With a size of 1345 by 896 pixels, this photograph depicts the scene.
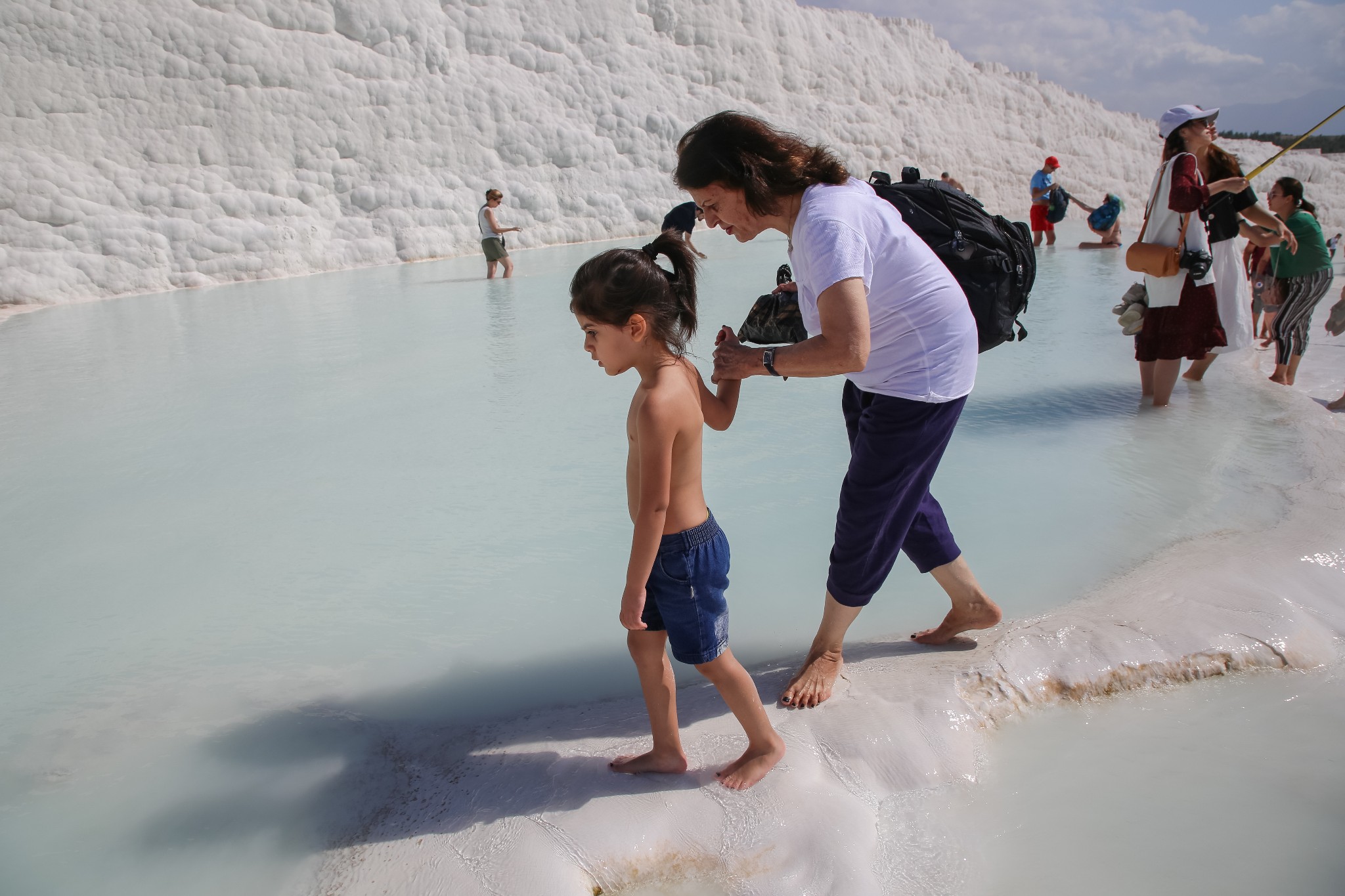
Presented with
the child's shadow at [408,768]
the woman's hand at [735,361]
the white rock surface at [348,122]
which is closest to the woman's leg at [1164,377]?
the child's shadow at [408,768]

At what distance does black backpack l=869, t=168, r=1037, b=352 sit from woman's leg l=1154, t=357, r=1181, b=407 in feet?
8.62

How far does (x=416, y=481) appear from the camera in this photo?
3.64m

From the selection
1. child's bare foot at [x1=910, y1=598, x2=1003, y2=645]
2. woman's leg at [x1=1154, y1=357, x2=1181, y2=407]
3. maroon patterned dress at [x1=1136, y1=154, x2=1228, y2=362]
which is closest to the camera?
child's bare foot at [x1=910, y1=598, x2=1003, y2=645]

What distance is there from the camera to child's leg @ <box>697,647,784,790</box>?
5.59ft

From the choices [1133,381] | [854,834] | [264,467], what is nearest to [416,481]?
[264,467]

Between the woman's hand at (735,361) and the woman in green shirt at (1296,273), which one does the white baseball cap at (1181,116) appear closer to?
the woman in green shirt at (1296,273)

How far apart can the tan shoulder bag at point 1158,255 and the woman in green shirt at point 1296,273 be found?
1451 mm

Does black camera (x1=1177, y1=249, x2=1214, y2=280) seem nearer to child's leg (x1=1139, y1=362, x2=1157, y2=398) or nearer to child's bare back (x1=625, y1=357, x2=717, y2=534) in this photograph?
child's leg (x1=1139, y1=362, x2=1157, y2=398)

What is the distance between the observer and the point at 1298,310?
497cm

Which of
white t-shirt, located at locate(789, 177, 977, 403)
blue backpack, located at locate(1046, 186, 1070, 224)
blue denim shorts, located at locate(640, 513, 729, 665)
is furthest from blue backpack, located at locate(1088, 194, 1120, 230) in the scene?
blue backpack, located at locate(1046, 186, 1070, 224)

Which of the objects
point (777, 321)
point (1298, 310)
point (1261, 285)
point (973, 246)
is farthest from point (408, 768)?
point (1261, 285)

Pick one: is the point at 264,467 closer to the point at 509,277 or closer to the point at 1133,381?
the point at 1133,381

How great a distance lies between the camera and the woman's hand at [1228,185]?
12.6ft

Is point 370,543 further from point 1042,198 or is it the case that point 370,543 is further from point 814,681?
point 1042,198
